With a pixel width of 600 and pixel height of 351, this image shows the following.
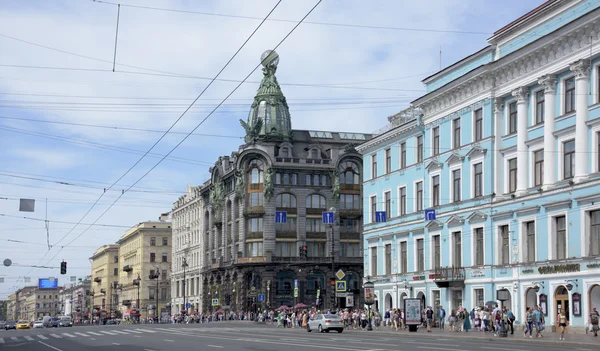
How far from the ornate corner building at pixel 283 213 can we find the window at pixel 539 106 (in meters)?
54.4

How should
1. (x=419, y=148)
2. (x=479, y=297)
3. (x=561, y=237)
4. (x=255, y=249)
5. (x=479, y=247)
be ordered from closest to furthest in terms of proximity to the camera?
(x=561, y=237), (x=479, y=297), (x=479, y=247), (x=419, y=148), (x=255, y=249)

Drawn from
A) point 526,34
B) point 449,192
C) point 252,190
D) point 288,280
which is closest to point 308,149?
point 252,190

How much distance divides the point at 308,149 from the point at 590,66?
69.4 meters

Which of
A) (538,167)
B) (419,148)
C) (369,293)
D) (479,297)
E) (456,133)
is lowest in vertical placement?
(369,293)

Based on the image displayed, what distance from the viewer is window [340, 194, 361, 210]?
111 m

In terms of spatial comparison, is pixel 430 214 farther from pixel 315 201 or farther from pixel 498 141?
pixel 315 201

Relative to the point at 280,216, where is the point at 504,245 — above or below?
below

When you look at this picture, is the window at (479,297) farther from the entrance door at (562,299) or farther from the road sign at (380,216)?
the road sign at (380,216)

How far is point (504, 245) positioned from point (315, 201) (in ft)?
190

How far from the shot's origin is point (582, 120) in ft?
149

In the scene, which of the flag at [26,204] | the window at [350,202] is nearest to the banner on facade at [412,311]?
the flag at [26,204]

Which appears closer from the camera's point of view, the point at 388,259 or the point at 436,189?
the point at 436,189

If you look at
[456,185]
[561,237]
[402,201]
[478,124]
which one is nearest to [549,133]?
[561,237]

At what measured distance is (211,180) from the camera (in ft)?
407
